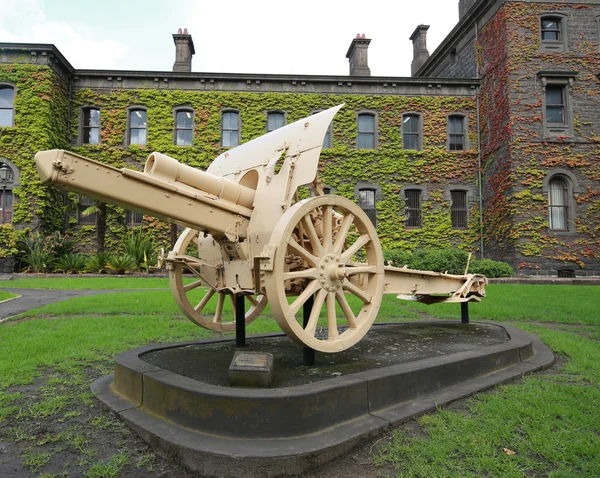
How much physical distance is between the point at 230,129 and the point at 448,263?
1089cm

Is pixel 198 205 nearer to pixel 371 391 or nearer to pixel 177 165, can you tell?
pixel 177 165

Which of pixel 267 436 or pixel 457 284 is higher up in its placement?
pixel 457 284

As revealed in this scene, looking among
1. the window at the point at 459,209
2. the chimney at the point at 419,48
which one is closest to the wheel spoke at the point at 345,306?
the window at the point at 459,209

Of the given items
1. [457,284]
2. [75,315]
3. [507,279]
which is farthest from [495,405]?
[507,279]

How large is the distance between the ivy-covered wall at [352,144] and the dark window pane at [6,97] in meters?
2.31

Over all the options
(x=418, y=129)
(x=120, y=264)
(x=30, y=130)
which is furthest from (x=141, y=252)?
(x=418, y=129)

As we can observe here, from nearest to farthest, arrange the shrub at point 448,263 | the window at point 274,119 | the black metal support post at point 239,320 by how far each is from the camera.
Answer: the black metal support post at point 239,320
the shrub at point 448,263
the window at point 274,119

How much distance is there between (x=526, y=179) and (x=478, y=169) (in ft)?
9.79

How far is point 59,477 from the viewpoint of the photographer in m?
2.31

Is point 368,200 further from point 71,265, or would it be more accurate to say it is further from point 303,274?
point 303,274

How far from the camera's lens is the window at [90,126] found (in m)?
18.8

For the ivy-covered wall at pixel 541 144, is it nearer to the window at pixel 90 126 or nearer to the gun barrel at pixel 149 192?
the gun barrel at pixel 149 192

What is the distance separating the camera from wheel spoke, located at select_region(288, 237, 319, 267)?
3.16m

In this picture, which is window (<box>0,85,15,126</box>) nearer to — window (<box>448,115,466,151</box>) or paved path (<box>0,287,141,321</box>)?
paved path (<box>0,287,141,321</box>)
